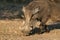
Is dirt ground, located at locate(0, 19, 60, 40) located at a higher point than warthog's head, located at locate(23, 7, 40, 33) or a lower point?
lower

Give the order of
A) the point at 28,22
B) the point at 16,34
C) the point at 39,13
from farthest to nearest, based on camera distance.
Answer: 1. the point at 16,34
2. the point at 39,13
3. the point at 28,22

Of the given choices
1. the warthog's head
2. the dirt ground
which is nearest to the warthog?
the warthog's head

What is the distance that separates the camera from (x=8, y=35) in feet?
26.7

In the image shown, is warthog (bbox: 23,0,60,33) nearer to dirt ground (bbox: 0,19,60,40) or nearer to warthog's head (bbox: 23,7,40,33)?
warthog's head (bbox: 23,7,40,33)

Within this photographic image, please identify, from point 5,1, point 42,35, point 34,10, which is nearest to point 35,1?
point 34,10

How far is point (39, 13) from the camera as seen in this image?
26.3 ft

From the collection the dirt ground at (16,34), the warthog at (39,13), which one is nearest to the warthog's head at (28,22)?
the warthog at (39,13)

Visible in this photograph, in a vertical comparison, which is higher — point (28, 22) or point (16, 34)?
point (28, 22)

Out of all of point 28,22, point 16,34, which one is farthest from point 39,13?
point 16,34

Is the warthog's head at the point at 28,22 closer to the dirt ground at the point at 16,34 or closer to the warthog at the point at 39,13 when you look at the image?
the warthog at the point at 39,13

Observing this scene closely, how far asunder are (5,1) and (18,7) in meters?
1.58

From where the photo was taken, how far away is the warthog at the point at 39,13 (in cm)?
787

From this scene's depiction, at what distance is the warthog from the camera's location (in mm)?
7867

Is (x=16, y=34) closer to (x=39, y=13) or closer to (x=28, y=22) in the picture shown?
(x=28, y=22)
